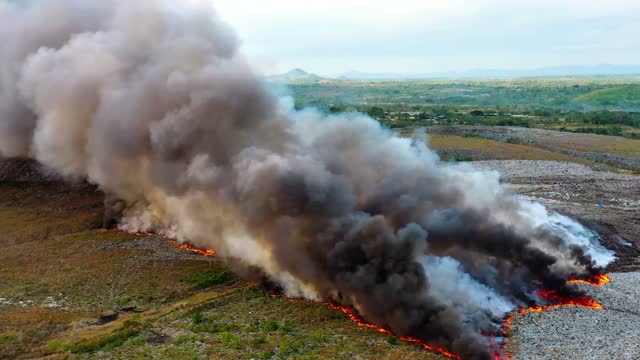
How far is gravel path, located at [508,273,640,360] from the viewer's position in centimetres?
2859

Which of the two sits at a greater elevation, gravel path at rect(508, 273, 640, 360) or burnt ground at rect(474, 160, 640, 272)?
burnt ground at rect(474, 160, 640, 272)

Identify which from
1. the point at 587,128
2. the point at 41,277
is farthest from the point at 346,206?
the point at 587,128

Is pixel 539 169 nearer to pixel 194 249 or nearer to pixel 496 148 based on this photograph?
pixel 496 148

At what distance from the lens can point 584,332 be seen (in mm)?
30984

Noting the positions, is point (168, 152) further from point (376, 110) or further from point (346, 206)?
point (376, 110)

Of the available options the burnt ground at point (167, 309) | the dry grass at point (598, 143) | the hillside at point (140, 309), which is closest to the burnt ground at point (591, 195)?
the burnt ground at point (167, 309)

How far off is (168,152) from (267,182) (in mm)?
11689

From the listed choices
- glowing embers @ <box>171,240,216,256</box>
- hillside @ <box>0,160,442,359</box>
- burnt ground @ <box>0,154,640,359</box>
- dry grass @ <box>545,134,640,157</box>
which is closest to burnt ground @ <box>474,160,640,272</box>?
burnt ground @ <box>0,154,640,359</box>

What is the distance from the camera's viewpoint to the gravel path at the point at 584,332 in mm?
28594

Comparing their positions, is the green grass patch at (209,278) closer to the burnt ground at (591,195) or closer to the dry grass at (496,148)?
the burnt ground at (591,195)

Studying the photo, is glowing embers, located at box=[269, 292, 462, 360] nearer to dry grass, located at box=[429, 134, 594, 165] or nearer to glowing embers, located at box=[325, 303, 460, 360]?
glowing embers, located at box=[325, 303, 460, 360]

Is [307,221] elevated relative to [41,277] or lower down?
elevated

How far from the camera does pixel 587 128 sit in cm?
11588

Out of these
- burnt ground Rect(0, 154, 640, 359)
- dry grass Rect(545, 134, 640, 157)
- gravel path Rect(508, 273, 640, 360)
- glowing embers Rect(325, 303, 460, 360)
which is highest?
dry grass Rect(545, 134, 640, 157)
